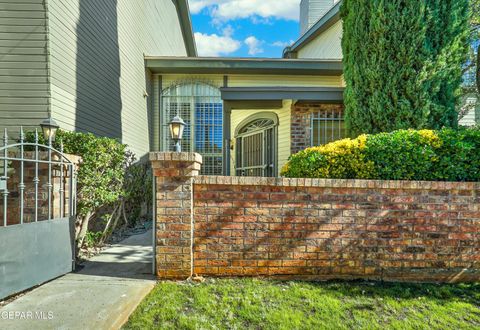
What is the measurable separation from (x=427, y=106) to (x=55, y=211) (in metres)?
5.79

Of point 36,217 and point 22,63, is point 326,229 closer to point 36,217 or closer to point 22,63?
point 36,217

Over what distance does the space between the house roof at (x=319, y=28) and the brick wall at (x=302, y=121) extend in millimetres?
3042

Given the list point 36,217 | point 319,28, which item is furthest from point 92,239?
point 319,28

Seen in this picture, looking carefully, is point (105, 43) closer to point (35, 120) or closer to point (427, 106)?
point (35, 120)

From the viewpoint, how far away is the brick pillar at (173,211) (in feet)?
10.1

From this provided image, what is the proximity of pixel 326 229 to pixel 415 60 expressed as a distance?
3.44 m

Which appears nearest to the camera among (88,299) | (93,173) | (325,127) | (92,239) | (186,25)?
(88,299)

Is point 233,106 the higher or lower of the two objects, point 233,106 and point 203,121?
the higher

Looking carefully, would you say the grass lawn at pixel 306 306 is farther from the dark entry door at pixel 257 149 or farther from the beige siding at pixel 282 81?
the beige siding at pixel 282 81

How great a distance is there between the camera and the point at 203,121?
8039 mm

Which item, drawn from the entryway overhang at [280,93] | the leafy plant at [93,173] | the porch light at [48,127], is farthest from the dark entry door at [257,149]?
the porch light at [48,127]

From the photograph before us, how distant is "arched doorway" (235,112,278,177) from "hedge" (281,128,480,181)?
135 inches

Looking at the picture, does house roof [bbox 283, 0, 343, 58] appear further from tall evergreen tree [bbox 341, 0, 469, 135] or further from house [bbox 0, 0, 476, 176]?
tall evergreen tree [bbox 341, 0, 469, 135]

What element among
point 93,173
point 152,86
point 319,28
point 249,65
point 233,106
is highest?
point 319,28
